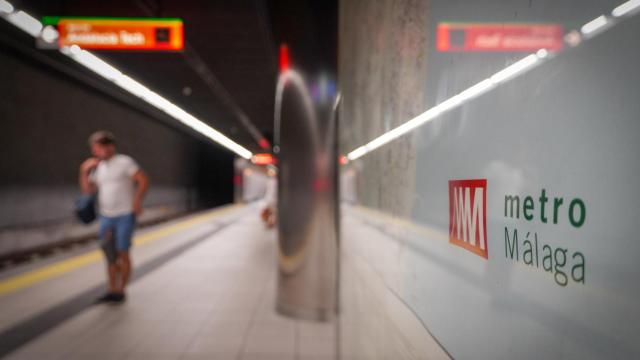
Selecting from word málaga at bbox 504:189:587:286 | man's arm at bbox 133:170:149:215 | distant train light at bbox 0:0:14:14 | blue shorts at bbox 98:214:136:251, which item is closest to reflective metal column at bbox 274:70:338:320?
man's arm at bbox 133:170:149:215

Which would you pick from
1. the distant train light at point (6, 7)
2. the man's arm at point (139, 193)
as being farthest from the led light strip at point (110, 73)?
the man's arm at point (139, 193)

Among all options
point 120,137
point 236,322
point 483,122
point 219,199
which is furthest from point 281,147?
point 219,199

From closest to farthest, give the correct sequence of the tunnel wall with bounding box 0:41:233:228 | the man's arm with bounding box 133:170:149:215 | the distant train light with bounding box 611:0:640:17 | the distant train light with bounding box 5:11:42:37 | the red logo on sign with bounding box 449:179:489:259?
the distant train light with bounding box 611:0:640:17 → the red logo on sign with bounding box 449:179:489:259 → the man's arm with bounding box 133:170:149:215 → the distant train light with bounding box 5:11:42:37 → the tunnel wall with bounding box 0:41:233:228

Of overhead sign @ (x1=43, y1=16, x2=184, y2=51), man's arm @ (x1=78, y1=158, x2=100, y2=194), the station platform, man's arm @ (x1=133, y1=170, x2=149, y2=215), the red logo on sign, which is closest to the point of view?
the red logo on sign

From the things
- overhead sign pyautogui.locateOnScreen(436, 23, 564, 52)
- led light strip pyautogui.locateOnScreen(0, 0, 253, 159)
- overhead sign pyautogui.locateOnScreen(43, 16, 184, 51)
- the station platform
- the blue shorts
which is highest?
led light strip pyautogui.locateOnScreen(0, 0, 253, 159)

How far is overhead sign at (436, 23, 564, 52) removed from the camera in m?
0.52

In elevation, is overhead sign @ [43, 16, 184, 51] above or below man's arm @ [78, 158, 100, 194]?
above

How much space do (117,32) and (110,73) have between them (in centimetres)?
512

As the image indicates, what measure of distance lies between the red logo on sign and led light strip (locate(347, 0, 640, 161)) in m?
0.13

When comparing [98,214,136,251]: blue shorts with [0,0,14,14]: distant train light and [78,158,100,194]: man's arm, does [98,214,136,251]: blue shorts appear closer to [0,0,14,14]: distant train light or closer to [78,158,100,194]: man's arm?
[78,158,100,194]: man's arm

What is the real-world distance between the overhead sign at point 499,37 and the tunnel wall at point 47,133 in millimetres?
9141

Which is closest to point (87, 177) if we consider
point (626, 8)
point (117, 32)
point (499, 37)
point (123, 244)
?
point (123, 244)

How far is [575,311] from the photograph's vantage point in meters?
0.47

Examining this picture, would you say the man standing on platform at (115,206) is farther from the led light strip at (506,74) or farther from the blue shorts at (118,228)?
the led light strip at (506,74)
